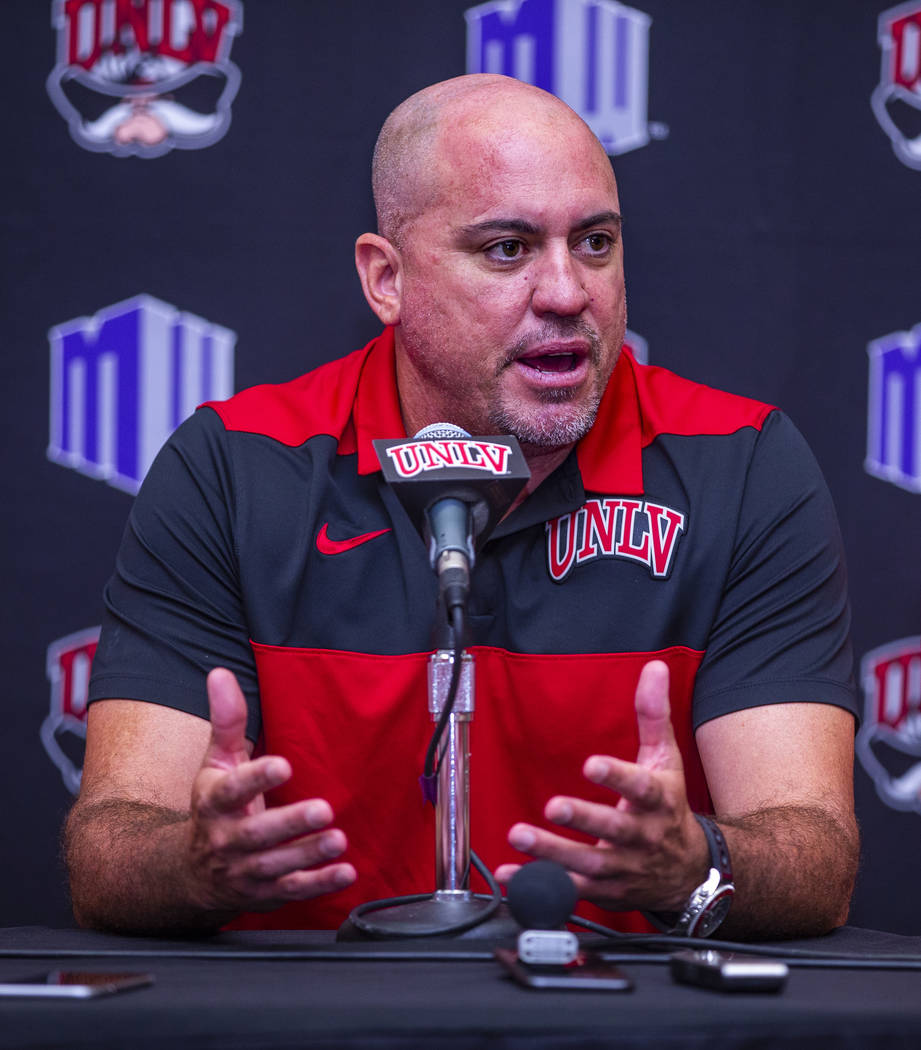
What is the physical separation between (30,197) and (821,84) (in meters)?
1.27

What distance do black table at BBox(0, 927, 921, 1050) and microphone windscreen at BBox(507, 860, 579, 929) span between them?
48mm

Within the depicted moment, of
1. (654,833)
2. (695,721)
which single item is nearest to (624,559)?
(695,721)

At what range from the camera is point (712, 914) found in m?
1.13

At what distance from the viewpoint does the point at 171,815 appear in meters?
1.34

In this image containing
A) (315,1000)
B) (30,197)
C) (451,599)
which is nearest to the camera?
(315,1000)

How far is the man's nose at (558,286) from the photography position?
5.05ft

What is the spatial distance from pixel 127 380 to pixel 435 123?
2.14ft

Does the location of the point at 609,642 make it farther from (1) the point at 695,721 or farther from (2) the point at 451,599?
(2) the point at 451,599

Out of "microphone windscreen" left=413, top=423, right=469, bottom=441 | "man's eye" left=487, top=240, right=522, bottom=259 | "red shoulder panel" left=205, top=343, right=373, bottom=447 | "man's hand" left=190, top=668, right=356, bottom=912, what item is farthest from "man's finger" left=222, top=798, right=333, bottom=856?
"man's eye" left=487, top=240, right=522, bottom=259

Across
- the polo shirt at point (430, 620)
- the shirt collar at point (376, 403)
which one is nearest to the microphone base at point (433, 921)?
Result: the polo shirt at point (430, 620)

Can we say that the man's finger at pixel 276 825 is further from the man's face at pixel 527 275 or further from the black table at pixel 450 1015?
the man's face at pixel 527 275

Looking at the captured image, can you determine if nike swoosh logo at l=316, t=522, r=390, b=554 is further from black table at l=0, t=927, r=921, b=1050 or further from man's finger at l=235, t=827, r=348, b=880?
black table at l=0, t=927, r=921, b=1050

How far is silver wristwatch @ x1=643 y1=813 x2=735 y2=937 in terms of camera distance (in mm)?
1116

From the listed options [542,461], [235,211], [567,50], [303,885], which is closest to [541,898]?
[303,885]
